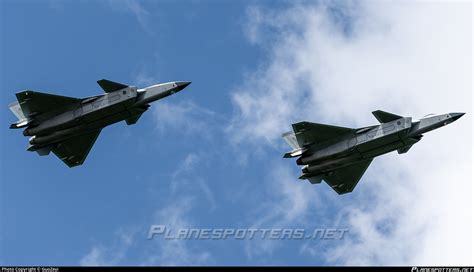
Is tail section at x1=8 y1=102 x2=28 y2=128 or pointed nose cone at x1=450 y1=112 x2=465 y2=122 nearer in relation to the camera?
pointed nose cone at x1=450 y1=112 x2=465 y2=122

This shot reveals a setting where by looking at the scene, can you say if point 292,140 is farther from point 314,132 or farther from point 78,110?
point 78,110

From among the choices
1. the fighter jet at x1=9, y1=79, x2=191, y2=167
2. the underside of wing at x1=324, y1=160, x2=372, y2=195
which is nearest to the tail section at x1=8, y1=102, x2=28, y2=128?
the fighter jet at x1=9, y1=79, x2=191, y2=167

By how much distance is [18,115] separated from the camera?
230 feet

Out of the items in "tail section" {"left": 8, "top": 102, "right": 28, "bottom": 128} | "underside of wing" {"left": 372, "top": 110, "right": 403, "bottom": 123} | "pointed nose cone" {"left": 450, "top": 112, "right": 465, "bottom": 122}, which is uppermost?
"pointed nose cone" {"left": 450, "top": 112, "right": 465, "bottom": 122}

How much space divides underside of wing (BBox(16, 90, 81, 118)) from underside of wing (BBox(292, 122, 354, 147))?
16.2 meters

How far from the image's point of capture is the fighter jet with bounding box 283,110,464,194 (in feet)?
219

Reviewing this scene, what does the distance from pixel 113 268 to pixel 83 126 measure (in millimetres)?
18991

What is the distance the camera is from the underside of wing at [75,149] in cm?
7394

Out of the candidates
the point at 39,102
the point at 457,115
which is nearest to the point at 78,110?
the point at 39,102

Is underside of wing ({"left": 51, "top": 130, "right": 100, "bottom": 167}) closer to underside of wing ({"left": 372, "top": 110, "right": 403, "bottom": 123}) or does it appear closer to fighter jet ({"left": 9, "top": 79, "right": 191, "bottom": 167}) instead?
fighter jet ({"left": 9, "top": 79, "right": 191, "bottom": 167})

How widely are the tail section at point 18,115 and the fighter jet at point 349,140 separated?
19331 mm

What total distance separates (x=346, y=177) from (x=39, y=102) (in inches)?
960

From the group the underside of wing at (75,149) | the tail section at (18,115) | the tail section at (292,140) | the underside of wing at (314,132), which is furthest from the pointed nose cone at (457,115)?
the tail section at (18,115)

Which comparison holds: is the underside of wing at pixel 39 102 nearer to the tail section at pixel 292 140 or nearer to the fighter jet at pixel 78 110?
the fighter jet at pixel 78 110
